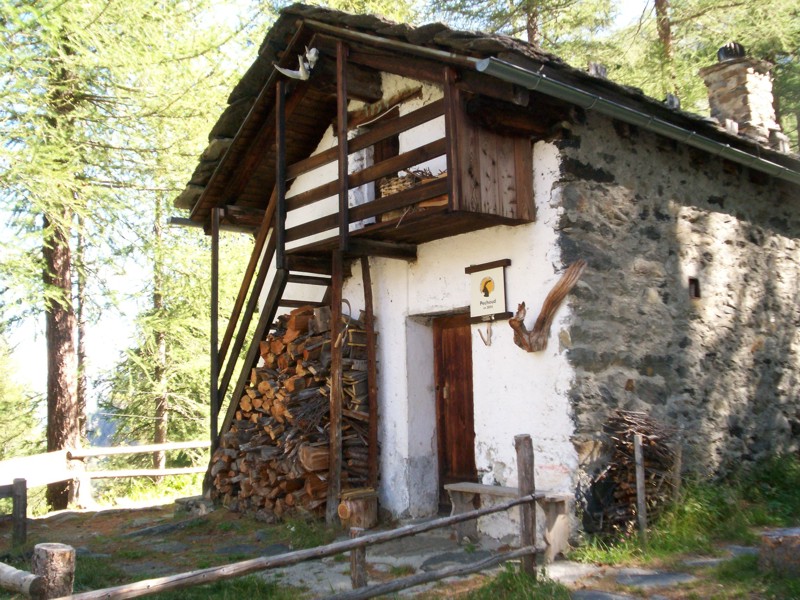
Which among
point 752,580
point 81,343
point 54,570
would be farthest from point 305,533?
point 81,343

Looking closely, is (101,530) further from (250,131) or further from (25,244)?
(250,131)

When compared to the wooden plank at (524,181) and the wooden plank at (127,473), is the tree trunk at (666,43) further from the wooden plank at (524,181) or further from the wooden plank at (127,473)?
the wooden plank at (127,473)

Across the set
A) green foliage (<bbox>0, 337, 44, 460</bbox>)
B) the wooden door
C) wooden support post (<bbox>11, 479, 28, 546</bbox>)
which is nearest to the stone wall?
the wooden door

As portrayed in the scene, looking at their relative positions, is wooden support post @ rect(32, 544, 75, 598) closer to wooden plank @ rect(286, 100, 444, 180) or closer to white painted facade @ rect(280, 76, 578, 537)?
white painted facade @ rect(280, 76, 578, 537)

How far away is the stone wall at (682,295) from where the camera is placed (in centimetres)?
623

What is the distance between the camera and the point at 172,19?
1009 cm

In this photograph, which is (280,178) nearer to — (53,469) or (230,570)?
(230,570)

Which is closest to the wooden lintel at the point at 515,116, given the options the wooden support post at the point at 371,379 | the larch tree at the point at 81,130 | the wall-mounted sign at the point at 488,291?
the wall-mounted sign at the point at 488,291

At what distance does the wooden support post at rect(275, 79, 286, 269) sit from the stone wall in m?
3.14

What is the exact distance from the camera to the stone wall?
6.23m

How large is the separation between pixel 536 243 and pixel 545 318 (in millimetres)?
672

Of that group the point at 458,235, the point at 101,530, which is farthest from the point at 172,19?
the point at 101,530

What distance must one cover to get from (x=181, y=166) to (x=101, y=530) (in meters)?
5.18

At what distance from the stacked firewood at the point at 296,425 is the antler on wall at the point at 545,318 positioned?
2.22 meters
